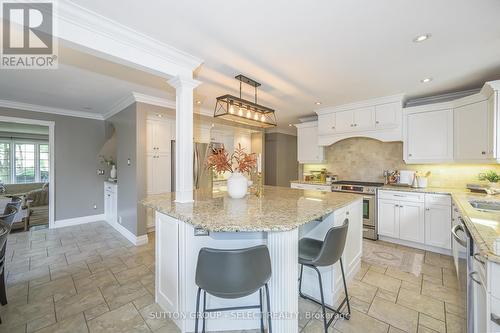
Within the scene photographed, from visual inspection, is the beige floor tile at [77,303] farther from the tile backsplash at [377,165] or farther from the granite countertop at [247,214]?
the tile backsplash at [377,165]

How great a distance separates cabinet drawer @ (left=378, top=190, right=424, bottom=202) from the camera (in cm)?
328

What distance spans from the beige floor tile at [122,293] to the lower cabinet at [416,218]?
375 cm

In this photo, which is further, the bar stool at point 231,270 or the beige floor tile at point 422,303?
the beige floor tile at point 422,303

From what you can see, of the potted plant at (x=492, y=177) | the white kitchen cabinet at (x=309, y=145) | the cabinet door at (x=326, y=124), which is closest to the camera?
the potted plant at (x=492, y=177)

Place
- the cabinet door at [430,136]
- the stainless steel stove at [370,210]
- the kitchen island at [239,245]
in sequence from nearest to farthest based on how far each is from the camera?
the kitchen island at [239,245]
the cabinet door at [430,136]
the stainless steel stove at [370,210]

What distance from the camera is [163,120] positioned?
4.21m

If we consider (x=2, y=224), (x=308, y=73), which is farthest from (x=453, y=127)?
(x=2, y=224)

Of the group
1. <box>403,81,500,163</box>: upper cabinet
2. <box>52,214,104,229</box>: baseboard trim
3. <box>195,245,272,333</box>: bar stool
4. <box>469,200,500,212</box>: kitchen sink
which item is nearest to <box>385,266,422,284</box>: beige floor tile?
<box>469,200,500,212</box>: kitchen sink

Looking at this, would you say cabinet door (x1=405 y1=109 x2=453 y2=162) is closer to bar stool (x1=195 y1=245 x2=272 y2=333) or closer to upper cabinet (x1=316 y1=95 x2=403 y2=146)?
upper cabinet (x1=316 y1=95 x2=403 y2=146)

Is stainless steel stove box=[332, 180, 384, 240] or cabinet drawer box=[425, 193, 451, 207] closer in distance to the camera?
cabinet drawer box=[425, 193, 451, 207]

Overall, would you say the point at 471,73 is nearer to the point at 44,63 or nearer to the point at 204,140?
the point at 204,140

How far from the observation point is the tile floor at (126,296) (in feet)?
5.90

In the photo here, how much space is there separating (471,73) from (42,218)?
339 inches

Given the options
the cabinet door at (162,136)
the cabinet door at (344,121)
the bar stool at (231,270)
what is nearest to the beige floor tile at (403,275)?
the bar stool at (231,270)
